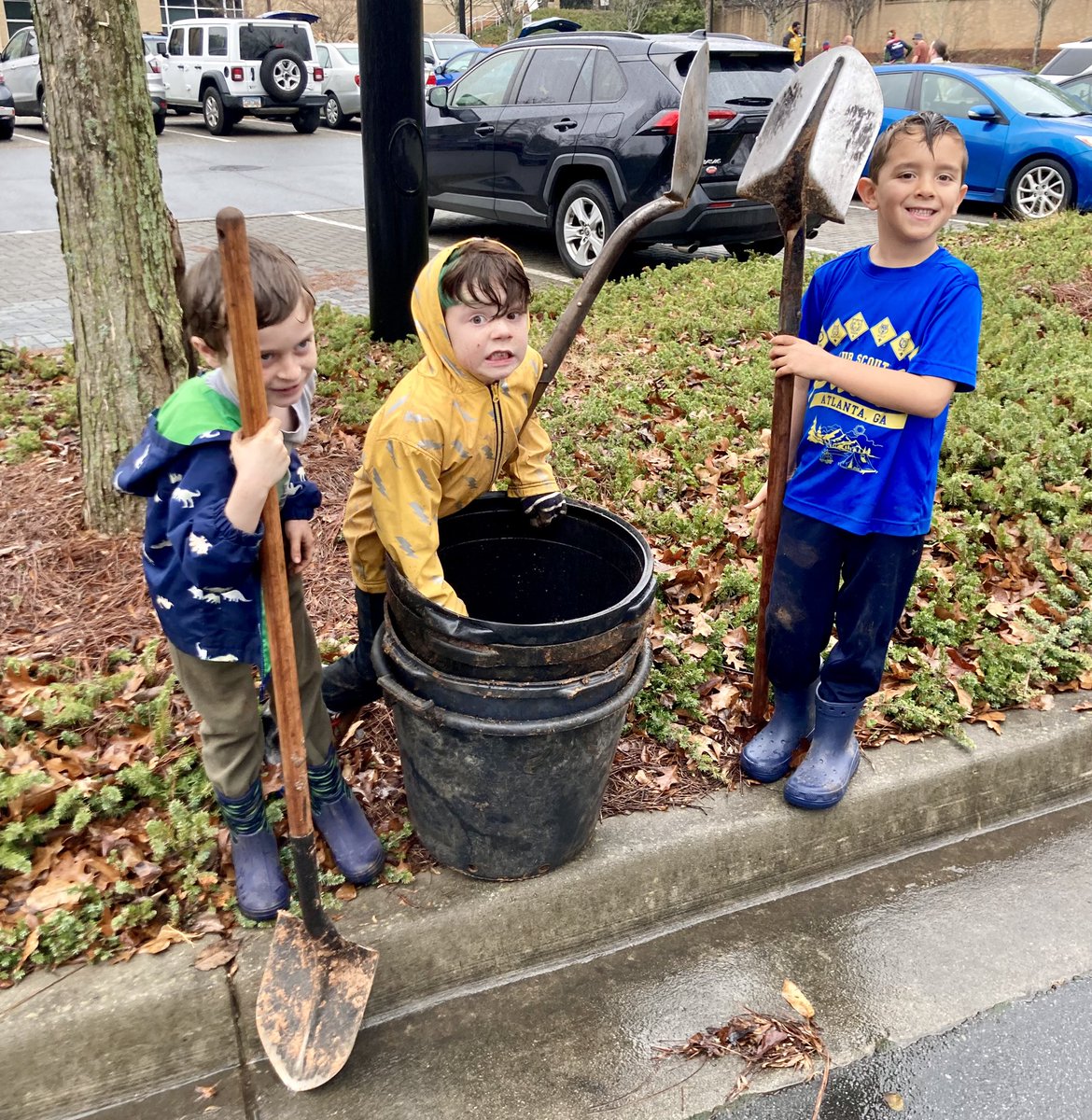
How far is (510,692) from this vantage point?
2.27 meters

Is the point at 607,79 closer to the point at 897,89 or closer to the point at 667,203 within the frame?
the point at 897,89

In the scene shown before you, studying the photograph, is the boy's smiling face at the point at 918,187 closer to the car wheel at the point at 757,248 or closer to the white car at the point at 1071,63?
the car wheel at the point at 757,248

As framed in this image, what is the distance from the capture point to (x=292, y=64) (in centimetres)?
2067

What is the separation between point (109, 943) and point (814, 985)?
172cm

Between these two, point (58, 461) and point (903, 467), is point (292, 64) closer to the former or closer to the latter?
point (58, 461)

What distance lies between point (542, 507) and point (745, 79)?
696 cm

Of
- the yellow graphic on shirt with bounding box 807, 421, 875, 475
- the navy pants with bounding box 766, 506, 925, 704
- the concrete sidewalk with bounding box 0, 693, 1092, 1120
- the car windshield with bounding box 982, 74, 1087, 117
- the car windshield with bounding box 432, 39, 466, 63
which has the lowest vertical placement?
the concrete sidewalk with bounding box 0, 693, 1092, 1120

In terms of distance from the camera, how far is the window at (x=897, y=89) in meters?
12.3

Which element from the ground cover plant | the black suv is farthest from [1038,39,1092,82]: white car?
the ground cover plant

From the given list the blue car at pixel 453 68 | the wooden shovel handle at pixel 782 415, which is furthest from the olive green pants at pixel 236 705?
the blue car at pixel 453 68

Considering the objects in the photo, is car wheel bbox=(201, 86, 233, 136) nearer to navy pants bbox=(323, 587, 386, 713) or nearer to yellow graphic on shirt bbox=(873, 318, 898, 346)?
navy pants bbox=(323, 587, 386, 713)

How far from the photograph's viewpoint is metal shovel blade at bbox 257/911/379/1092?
7.33 feet

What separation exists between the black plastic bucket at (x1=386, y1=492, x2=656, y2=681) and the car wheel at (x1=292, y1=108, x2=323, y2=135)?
821 inches

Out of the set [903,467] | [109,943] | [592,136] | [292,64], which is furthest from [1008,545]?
[292,64]
